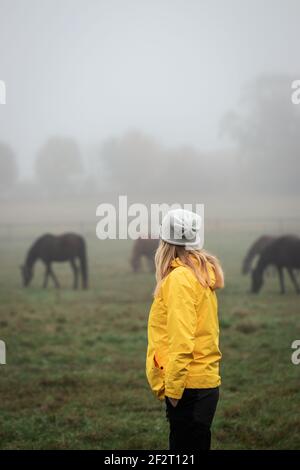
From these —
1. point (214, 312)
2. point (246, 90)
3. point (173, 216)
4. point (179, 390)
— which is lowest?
point (179, 390)

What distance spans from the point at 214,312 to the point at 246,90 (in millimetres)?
49800

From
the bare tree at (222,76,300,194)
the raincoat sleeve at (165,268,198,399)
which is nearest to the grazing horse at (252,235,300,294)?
the raincoat sleeve at (165,268,198,399)

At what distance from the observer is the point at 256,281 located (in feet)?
50.2

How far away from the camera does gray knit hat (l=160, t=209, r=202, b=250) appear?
3488mm

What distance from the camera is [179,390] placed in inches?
129

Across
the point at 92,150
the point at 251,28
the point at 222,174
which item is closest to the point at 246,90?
the point at 222,174

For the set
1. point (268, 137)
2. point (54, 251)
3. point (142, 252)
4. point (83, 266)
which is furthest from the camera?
point (268, 137)

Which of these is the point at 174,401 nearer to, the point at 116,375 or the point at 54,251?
the point at 116,375

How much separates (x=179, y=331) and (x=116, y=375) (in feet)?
Result: 14.5

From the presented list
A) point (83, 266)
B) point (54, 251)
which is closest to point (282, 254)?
point (83, 266)

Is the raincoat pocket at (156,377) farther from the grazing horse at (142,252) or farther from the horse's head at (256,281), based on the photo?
the grazing horse at (142,252)

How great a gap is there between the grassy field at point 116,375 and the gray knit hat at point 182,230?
7.60ft

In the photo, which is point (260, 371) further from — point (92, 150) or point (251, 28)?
point (251, 28)

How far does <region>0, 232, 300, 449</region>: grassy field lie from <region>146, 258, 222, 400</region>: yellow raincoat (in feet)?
6.30
